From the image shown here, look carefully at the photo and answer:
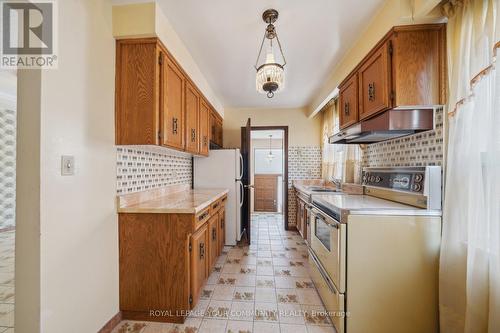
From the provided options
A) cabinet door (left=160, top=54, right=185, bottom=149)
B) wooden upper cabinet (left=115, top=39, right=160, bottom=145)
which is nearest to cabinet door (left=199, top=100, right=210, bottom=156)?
cabinet door (left=160, top=54, right=185, bottom=149)

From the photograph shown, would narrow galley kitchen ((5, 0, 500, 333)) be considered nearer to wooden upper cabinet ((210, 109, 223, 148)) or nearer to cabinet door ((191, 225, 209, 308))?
cabinet door ((191, 225, 209, 308))

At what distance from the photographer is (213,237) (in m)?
2.39

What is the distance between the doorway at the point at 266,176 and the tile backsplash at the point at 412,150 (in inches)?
129

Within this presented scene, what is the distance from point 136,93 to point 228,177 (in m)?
1.92

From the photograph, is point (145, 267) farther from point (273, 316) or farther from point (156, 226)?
point (273, 316)

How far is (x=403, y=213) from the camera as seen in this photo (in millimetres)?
1463

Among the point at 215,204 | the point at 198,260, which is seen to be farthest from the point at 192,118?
the point at 198,260

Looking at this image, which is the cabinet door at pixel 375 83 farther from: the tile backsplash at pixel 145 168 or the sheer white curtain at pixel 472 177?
the tile backsplash at pixel 145 168

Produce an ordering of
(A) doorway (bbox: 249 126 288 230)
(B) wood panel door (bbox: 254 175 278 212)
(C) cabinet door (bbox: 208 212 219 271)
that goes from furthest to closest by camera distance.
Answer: (B) wood panel door (bbox: 254 175 278 212) < (A) doorway (bbox: 249 126 288 230) < (C) cabinet door (bbox: 208 212 219 271)

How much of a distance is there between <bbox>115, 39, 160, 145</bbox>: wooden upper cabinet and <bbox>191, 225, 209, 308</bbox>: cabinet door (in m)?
0.87

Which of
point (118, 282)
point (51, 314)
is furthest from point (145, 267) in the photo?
point (51, 314)

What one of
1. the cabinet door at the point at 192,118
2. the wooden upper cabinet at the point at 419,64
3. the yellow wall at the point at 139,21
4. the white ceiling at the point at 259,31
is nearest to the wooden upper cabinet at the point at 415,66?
the wooden upper cabinet at the point at 419,64

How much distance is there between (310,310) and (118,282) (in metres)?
1.57

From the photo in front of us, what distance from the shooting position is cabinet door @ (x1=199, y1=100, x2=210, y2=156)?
2816 mm
